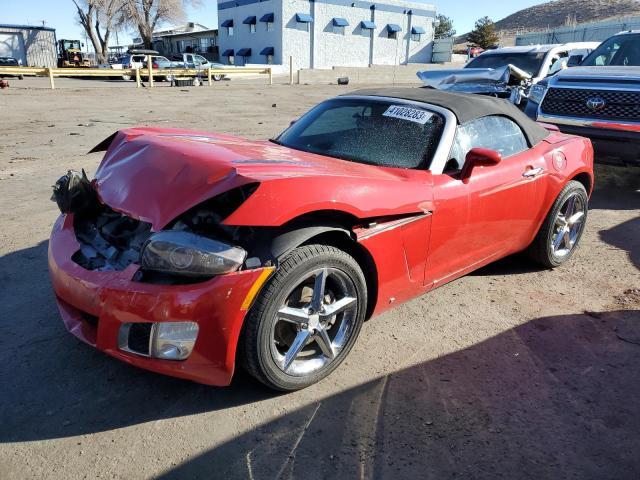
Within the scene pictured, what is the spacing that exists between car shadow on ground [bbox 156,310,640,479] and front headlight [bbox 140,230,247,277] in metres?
0.78

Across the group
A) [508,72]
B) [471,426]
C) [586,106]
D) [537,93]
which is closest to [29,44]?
[508,72]

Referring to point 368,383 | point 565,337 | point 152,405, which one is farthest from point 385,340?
point 152,405

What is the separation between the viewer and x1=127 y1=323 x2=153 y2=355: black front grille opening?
2377 mm

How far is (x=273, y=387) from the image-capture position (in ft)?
8.46

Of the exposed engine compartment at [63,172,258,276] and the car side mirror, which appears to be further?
the car side mirror

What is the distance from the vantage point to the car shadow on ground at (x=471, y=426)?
2.21 meters

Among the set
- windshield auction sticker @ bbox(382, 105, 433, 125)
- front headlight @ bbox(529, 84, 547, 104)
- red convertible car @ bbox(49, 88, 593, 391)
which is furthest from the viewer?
front headlight @ bbox(529, 84, 547, 104)

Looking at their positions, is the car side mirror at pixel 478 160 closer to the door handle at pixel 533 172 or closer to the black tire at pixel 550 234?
the door handle at pixel 533 172

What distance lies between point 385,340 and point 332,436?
94 cm

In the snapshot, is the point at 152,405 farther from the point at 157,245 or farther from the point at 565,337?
the point at 565,337

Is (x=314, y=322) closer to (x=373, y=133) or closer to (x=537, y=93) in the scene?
(x=373, y=133)

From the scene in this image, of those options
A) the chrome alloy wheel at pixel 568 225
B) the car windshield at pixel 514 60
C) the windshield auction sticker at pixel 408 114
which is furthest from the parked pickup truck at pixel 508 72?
the windshield auction sticker at pixel 408 114

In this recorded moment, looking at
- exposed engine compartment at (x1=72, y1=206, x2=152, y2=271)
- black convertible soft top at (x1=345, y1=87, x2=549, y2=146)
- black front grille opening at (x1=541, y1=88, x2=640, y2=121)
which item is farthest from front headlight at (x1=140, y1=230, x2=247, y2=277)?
black front grille opening at (x1=541, y1=88, x2=640, y2=121)

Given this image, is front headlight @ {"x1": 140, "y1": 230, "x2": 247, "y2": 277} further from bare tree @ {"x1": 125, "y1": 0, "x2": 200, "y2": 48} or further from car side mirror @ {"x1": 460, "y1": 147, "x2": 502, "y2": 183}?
bare tree @ {"x1": 125, "y1": 0, "x2": 200, "y2": 48}
